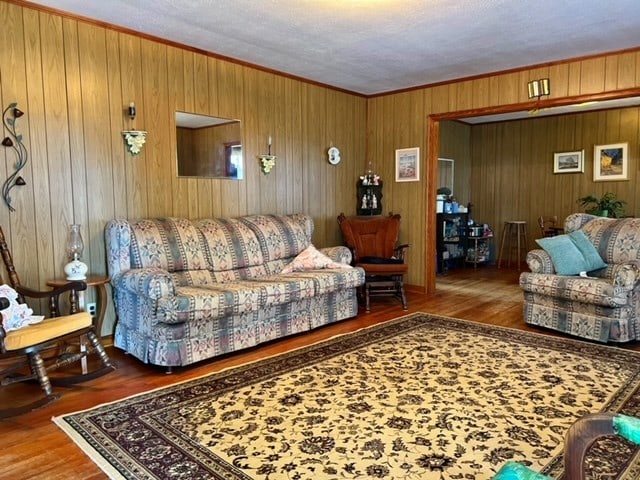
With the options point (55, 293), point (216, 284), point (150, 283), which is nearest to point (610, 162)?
point (216, 284)

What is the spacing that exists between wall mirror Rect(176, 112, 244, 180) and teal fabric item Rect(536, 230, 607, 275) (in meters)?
3.11

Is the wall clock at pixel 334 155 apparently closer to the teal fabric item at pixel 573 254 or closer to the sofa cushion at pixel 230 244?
the sofa cushion at pixel 230 244

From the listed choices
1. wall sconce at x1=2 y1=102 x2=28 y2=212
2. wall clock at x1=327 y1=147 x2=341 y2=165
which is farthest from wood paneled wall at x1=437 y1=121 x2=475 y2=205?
wall sconce at x1=2 y1=102 x2=28 y2=212

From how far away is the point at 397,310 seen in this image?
196 inches

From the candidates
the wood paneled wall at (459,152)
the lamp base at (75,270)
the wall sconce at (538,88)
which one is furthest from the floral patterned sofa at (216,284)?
the wood paneled wall at (459,152)

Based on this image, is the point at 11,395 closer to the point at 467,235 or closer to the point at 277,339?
the point at 277,339

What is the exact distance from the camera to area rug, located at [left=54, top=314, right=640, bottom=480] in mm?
2057

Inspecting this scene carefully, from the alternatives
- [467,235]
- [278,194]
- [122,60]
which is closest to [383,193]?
[278,194]

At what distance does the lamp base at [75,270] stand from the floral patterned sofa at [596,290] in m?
3.71

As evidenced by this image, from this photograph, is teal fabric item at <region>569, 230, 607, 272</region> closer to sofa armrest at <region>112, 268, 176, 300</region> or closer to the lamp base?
sofa armrest at <region>112, 268, 176, 300</region>

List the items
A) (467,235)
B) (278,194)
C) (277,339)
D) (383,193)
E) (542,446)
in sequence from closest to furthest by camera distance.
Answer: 1. (542,446)
2. (277,339)
3. (278,194)
4. (383,193)
5. (467,235)

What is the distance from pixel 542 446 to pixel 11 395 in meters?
3.04

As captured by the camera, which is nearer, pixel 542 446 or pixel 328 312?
pixel 542 446

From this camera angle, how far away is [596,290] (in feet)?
12.3
